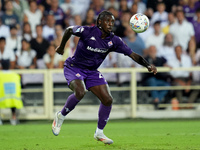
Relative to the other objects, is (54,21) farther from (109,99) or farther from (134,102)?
(109,99)

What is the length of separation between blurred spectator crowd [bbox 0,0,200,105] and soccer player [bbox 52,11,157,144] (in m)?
5.34

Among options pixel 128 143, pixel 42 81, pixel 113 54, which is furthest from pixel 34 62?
pixel 128 143

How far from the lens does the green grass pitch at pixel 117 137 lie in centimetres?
704

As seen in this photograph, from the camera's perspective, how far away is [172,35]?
13.2m

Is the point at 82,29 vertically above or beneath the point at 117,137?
above

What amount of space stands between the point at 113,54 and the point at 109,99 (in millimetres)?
5654

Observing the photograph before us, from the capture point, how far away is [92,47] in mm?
7145

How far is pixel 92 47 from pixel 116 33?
605cm

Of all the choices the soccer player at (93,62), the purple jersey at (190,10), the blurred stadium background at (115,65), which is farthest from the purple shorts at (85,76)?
the purple jersey at (190,10)

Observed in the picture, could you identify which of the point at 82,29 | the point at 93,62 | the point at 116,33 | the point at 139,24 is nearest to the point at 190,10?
the point at 116,33

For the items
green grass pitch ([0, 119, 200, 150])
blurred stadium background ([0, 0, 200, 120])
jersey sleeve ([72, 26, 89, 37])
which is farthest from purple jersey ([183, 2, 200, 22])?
jersey sleeve ([72, 26, 89, 37])

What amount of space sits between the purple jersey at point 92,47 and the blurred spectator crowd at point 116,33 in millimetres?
5344

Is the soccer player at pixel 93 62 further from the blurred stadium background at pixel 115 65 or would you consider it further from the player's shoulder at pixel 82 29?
the blurred stadium background at pixel 115 65

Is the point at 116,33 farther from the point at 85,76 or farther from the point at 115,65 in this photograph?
the point at 85,76
